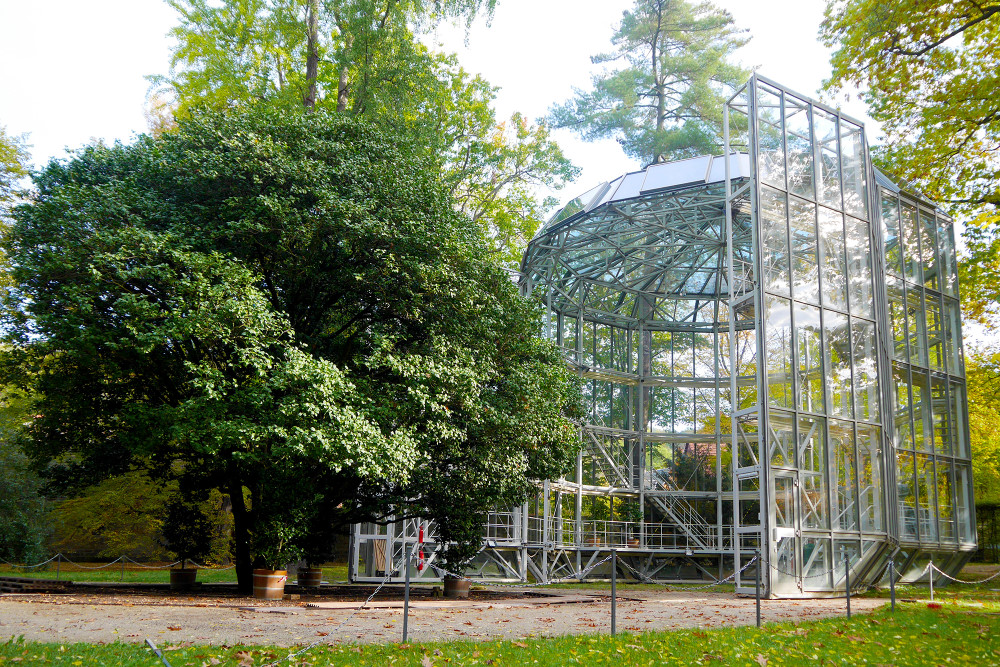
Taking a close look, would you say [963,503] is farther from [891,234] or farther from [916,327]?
[891,234]

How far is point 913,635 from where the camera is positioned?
10.2 meters

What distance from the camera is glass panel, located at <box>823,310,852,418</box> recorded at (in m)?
19.5

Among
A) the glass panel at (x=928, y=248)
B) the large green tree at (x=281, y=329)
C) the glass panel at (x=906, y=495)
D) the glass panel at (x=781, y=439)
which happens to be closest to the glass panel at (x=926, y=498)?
the glass panel at (x=906, y=495)

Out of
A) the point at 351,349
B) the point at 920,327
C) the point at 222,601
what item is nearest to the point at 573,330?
the point at 920,327

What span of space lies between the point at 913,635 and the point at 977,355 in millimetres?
19816

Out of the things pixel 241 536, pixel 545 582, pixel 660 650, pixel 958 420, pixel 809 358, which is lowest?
pixel 545 582

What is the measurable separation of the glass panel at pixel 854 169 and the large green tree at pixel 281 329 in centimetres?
963

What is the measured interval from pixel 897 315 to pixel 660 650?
58.5ft

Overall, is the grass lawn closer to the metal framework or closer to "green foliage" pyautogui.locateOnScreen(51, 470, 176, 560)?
the metal framework

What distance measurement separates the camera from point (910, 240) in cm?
2375

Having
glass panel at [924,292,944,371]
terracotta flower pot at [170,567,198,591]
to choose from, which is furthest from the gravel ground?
glass panel at [924,292,944,371]

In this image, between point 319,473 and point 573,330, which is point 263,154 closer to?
point 319,473

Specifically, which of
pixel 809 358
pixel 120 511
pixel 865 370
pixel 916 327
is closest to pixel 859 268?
pixel 865 370

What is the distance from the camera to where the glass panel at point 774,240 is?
19.4 m
